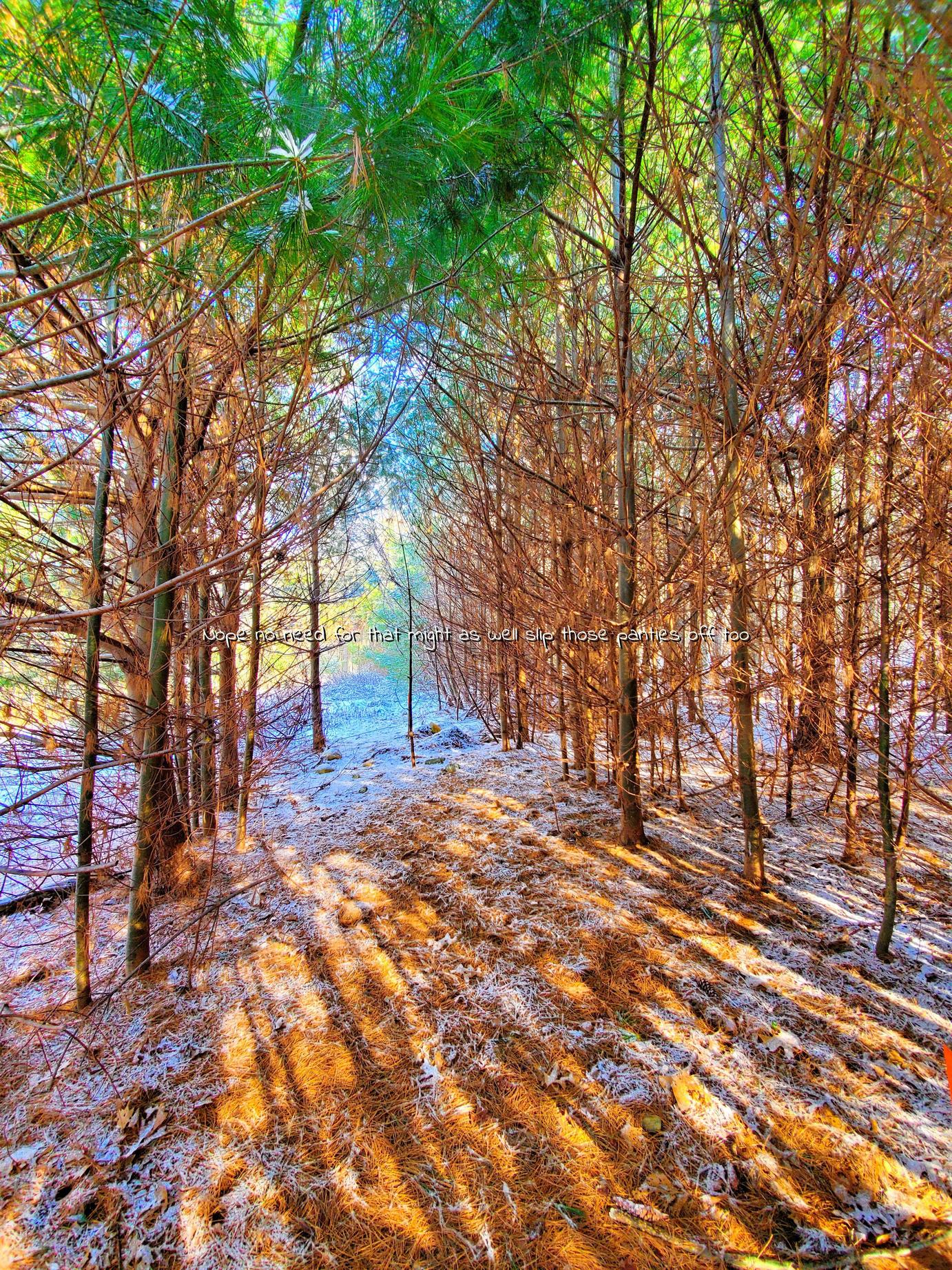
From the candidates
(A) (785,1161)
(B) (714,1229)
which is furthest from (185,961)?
(A) (785,1161)

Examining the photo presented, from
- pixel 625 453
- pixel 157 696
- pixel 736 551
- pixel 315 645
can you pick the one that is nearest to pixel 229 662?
pixel 315 645

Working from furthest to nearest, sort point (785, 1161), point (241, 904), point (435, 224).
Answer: point (241, 904) < point (435, 224) < point (785, 1161)

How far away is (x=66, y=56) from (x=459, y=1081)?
10.5 ft

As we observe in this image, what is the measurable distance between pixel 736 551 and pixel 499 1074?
8.15 feet

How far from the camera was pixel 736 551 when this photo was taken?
8.05 ft

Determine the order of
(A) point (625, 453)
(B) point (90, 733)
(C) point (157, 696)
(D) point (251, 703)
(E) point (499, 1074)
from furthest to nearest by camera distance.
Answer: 1. (D) point (251, 703)
2. (A) point (625, 453)
3. (C) point (157, 696)
4. (B) point (90, 733)
5. (E) point (499, 1074)

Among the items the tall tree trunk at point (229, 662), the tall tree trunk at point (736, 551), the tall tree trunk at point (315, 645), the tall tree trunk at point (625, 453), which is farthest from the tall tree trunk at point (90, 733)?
the tall tree trunk at point (315, 645)

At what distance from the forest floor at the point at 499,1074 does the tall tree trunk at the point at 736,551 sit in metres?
0.37

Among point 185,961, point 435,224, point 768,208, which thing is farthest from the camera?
point 185,961

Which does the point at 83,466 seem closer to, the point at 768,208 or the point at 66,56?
the point at 66,56

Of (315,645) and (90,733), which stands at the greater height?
(315,645)

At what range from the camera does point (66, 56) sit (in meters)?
1.17

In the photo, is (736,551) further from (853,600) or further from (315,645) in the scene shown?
(315,645)

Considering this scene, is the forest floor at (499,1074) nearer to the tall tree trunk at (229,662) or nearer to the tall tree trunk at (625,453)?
the tall tree trunk at (625,453)
